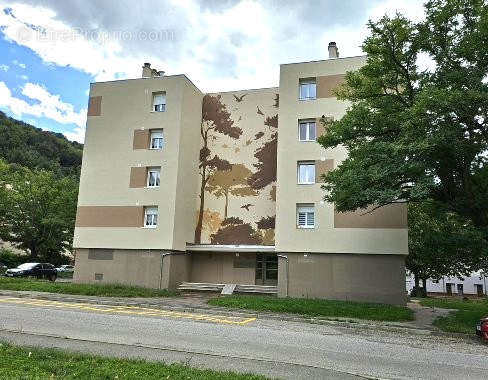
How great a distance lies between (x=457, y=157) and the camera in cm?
1734

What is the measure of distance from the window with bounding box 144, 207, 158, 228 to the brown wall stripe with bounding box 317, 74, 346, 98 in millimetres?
12239

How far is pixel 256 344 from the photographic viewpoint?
10.8m

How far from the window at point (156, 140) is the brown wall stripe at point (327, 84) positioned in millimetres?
10247

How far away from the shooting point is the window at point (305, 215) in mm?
25734

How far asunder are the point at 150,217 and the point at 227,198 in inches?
203

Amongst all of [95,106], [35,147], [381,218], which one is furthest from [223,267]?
[35,147]

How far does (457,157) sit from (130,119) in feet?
66.2

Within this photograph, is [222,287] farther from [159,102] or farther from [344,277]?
[159,102]

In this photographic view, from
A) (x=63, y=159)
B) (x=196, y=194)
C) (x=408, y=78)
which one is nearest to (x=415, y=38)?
(x=408, y=78)

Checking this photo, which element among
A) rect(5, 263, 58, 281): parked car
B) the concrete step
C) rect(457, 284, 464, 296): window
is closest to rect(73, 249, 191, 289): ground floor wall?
the concrete step

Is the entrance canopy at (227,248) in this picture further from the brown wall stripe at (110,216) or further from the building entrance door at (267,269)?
the brown wall stripe at (110,216)

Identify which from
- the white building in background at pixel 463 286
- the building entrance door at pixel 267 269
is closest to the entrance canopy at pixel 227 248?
the building entrance door at pixel 267 269

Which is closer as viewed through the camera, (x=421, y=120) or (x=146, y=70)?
(x=421, y=120)

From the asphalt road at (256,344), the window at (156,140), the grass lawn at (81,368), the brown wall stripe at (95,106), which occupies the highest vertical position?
the brown wall stripe at (95,106)
